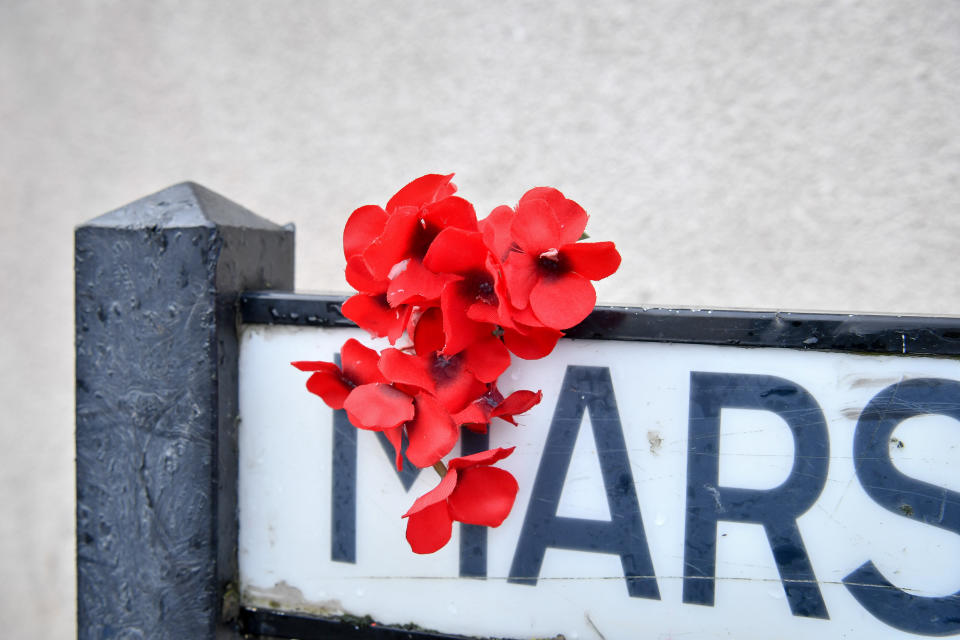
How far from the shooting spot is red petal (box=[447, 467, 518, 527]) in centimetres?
54

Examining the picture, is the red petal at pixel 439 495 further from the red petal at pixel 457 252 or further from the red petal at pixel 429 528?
the red petal at pixel 457 252

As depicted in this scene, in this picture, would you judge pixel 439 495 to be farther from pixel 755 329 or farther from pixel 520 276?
pixel 755 329

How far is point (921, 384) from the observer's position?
1.75ft

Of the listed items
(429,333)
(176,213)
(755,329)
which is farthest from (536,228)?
(176,213)

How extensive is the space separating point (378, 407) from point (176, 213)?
1.17 ft

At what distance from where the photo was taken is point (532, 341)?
519 millimetres

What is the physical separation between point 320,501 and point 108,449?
26 cm

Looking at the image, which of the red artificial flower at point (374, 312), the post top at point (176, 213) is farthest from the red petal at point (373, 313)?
the post top at point (176, 213)

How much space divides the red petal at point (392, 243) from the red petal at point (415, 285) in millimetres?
13

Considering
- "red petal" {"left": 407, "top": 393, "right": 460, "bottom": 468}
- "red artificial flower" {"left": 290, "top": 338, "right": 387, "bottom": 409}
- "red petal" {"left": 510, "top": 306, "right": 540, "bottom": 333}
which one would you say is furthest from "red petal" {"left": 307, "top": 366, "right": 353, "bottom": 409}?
"red petal" {"left": 510, "top": 306, "right": 540, "bottom": 333}

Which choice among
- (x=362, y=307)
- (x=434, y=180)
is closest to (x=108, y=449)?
(x=362, y=307)

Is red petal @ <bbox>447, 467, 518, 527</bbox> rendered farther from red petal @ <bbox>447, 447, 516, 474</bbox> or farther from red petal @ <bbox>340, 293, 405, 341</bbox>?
red petal @ <bbox>340, 293, 405, 341</bbox>

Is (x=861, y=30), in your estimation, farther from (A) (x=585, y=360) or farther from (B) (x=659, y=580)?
(B) (x=659, y=580)

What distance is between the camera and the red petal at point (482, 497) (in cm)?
54
